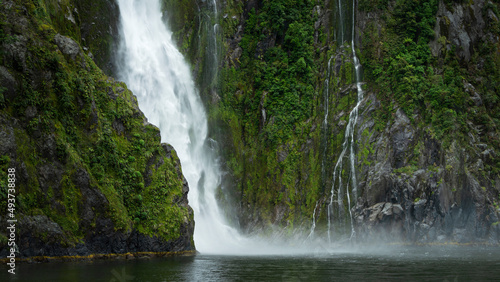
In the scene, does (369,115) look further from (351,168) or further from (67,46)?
(67,46)

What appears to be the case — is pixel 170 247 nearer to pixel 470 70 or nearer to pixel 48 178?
pixel 48 178

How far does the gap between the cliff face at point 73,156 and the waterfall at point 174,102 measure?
6.63 metres

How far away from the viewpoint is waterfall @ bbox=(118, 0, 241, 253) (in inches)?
1588

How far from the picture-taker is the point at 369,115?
150 ft

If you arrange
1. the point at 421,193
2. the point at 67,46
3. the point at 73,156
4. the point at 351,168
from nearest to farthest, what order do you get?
the point at 73,156, the point at 67,46, the point at 421,193, the point at 351,168

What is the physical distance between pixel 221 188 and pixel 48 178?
2221 cm

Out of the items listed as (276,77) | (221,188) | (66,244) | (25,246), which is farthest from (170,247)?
(276,77)

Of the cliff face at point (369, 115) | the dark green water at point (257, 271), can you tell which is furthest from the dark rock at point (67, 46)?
the cliff face at point (369, 115)

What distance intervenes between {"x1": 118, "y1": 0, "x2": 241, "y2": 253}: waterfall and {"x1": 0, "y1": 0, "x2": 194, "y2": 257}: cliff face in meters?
6.63

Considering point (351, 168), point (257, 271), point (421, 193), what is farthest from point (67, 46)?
point (421, 193)

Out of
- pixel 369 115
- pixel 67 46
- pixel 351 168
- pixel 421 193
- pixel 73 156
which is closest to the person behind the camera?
pixel 73 156

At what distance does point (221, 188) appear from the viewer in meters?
45.8

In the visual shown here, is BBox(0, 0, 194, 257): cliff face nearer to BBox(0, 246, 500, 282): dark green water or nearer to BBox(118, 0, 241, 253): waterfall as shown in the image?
BBox(0, 246, 500, 282): dark green water

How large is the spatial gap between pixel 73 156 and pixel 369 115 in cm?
2945
